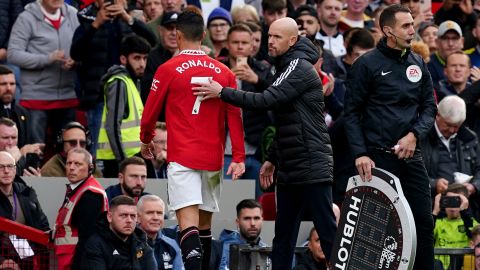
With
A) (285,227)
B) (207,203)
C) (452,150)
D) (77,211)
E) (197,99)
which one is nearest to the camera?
(197,99)

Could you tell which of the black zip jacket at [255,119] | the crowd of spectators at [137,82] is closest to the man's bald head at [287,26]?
the crowd of spectators at [137,82]

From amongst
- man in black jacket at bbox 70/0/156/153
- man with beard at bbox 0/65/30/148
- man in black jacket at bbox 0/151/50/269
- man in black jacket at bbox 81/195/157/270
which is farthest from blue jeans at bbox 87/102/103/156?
man in black jacket at bbox 81/195/157/270

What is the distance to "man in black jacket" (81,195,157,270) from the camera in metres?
14.0

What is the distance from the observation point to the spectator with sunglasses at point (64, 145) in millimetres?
16094

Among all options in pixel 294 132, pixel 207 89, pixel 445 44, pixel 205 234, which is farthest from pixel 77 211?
pixel 445 44

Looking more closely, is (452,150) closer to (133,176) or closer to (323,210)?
(133,176)

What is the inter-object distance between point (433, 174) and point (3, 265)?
5464 mm

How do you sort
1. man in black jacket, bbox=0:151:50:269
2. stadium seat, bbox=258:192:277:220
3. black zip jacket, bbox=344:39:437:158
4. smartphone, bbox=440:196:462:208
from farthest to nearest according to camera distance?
1. stadium seat, bbox=258:192:277:220
2. smartphone, bbox=440:196:462:208
3. man in black jacket, bbox=0:151:50:269
4. black zip jacket, bbox=344:39:437:158

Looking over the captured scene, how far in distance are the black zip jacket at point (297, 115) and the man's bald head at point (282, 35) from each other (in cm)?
7

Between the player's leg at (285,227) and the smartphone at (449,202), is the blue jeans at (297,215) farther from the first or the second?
the smartphone at (449,202)

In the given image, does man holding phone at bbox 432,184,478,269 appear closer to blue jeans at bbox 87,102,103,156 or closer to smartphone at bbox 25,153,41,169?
blue jeans at bbox 87,102,103,156

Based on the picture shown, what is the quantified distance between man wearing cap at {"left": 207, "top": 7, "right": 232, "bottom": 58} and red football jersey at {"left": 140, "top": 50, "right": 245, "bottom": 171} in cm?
575

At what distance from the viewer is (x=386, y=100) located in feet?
40.0

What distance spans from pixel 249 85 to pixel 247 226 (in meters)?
2.51
